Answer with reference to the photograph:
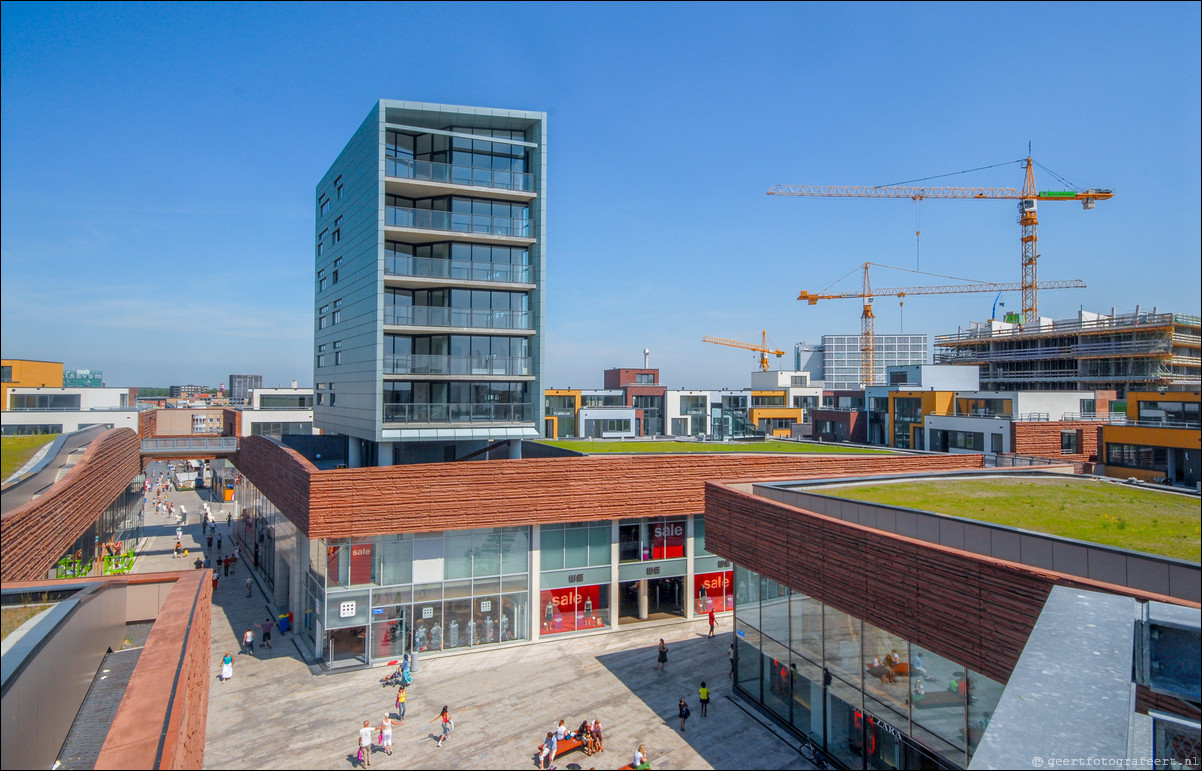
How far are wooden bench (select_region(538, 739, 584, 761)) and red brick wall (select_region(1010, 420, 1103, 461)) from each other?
36429 mm

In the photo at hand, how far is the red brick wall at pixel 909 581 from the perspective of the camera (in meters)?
12.5

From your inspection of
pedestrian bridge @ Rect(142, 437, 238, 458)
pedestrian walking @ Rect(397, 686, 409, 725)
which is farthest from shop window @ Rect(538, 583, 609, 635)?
pedestrian bridge @ Rect(142, 437, 238, 458)

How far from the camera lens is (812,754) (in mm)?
19625

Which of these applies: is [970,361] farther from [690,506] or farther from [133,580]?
[133,580]

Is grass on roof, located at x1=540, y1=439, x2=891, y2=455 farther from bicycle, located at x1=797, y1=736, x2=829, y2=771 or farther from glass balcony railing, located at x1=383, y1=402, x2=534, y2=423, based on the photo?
bicycle, located at x1=797, y1=736, x2=829, y2=771

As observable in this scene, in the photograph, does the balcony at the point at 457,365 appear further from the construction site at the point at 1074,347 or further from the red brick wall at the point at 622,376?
the red brick wall at the point at 622,376

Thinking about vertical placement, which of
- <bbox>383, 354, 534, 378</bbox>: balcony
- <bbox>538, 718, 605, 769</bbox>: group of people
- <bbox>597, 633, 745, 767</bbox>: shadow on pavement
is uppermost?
<bbox>383, 354, 534, 378</bbox>: balcony

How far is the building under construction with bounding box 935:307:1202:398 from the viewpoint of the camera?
1285cm

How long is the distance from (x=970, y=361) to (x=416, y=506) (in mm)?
61819

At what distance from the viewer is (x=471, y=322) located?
31.8m

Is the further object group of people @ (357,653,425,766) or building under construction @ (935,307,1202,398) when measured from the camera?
group of people @ (357,653,425,766)

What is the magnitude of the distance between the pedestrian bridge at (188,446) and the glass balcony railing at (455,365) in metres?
24.4

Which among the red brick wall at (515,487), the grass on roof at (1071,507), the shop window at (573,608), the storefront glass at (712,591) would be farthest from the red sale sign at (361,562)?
the grass on roof at (1071,507)

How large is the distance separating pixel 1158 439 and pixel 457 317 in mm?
27161
